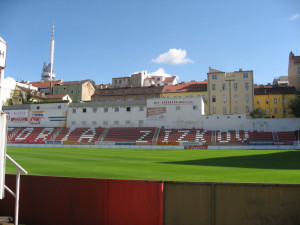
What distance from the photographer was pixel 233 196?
6.59m

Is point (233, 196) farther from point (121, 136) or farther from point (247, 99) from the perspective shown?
point (247, 99)

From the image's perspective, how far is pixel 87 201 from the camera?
7.28 metres

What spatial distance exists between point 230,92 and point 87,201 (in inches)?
2629

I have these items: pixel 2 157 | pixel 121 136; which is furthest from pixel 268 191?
pixel 121 136

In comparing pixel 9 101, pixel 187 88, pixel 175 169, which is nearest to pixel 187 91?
pixel 187 88

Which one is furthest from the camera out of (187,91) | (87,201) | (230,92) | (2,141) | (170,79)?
(170,79)

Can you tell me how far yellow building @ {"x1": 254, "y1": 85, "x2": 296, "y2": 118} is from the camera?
68312mm

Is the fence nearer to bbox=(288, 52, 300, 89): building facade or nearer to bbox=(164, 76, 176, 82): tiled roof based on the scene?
bbox=(288, 52, 300, 89): building facade

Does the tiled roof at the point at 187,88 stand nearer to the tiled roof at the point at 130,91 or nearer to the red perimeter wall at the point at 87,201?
→ the tiled roof at the point at 130,91

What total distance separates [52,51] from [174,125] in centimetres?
9796

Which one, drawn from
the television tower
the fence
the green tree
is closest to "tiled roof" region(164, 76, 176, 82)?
the green tree

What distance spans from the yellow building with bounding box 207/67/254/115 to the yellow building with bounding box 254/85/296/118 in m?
4.75

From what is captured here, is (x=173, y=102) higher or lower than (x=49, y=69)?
lower

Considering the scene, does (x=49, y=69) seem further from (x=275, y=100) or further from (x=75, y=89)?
(x=275, y=100)
